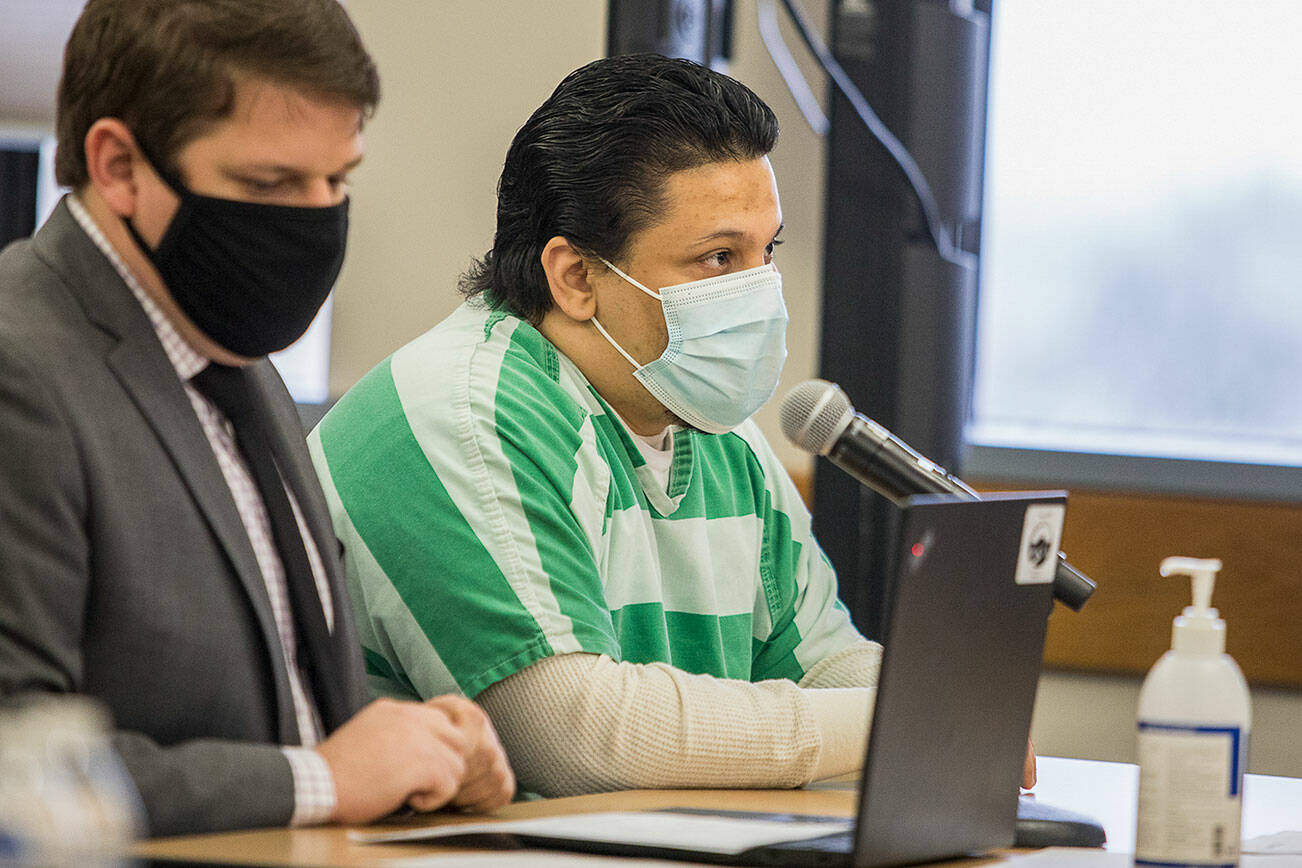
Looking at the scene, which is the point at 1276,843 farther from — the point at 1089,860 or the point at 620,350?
the point at 620,350

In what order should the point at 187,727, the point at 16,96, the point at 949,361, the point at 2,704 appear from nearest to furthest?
1. the point at 2,704
2. the point at 187,727
3. the point at 16,96
4. the point at 949,361

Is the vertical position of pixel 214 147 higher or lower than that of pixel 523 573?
higher

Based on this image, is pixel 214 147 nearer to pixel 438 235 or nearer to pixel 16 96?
pixel 16 96

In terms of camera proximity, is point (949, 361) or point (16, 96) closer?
point (16, 96)

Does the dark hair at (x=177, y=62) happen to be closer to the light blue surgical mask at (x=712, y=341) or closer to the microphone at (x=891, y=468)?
the microphone at (x=891, y=468)

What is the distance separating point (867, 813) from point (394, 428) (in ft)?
2.35

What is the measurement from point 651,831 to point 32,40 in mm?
A: 1294

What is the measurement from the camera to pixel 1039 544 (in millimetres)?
1127

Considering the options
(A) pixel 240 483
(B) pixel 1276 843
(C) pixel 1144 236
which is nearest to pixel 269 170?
(A) pixel 240 483

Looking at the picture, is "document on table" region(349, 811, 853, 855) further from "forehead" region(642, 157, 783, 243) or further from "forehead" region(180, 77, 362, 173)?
"forehead" region(642, 157, 783, 243)

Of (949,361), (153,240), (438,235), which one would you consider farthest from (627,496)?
(438,235)

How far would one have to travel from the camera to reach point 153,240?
113cm

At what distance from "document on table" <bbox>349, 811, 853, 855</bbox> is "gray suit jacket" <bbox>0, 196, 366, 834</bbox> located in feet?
0.37

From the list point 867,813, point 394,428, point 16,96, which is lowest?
point 867,813
